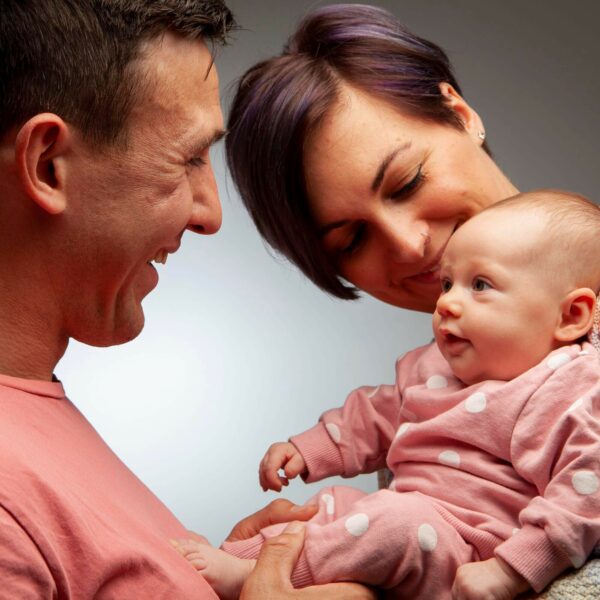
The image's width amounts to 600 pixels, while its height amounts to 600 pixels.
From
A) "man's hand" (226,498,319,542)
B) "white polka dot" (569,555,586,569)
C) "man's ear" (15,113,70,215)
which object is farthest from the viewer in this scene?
"man's hand" (226,498,319,542)

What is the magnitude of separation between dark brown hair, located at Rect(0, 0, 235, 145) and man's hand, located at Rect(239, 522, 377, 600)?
0.56m

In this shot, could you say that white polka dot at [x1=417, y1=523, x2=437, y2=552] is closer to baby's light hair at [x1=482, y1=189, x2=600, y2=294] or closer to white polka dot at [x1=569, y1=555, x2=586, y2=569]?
white polka dot at [x1=569, y1=555, x2=586, y2=569]

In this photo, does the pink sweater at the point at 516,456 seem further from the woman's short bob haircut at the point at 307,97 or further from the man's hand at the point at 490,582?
the woman's short bob haircut at the point at 307,97

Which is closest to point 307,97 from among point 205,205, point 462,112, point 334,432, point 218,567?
point 462,112

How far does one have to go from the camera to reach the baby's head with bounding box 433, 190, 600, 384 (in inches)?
58.9

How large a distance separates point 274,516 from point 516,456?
1.39ft

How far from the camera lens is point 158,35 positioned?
4.31 feet

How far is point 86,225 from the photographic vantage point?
1.29 metres

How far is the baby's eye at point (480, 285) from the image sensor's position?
1.53 metres

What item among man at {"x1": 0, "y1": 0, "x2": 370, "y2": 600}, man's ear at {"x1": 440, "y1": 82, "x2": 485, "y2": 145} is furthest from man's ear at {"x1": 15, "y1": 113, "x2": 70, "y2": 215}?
man's ear at {"x1": 440, "y1": 82, "x2": 485, "y2": 145}

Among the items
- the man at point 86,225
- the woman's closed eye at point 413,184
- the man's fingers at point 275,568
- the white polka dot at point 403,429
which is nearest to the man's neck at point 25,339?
the man at point 86,225

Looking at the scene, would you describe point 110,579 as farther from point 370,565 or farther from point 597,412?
point 597,412

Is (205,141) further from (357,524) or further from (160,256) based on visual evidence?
(357,524)

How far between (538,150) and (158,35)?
6.13 feet
